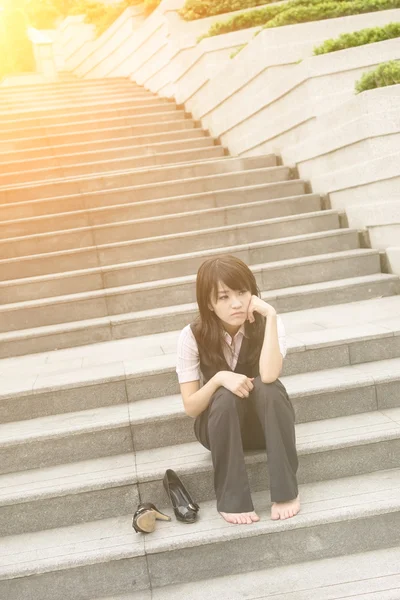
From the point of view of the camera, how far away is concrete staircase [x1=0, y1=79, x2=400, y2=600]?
3178 mm

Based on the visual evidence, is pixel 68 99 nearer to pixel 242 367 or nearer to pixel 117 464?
pixel 117 464

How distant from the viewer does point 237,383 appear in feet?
10.5

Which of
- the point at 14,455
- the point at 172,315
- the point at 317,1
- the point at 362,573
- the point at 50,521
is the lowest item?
the point at 362,573

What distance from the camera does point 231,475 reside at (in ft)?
10.4

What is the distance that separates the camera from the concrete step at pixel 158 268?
6254 mm

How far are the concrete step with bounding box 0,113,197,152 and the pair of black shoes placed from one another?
23.6ft

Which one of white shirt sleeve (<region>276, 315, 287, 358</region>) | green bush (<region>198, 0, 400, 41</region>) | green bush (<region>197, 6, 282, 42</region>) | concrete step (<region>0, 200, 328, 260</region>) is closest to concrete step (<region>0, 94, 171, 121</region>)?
green bush (<region>197, 6, 282, 42</region>)

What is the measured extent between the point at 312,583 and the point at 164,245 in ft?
14.0

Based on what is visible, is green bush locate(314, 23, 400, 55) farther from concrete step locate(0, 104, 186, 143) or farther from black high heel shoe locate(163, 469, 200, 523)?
black high heel shoe locate(163, 469, 200, 523)

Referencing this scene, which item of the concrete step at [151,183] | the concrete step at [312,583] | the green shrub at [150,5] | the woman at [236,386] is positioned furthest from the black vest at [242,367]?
the green shrub at [150,5]

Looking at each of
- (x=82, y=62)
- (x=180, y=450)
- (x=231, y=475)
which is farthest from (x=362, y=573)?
(x=82, y=62)

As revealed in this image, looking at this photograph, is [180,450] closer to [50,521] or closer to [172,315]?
[50,521]

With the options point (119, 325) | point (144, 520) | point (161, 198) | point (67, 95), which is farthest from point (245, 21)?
point (144, 520)

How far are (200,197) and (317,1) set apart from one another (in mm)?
3724
